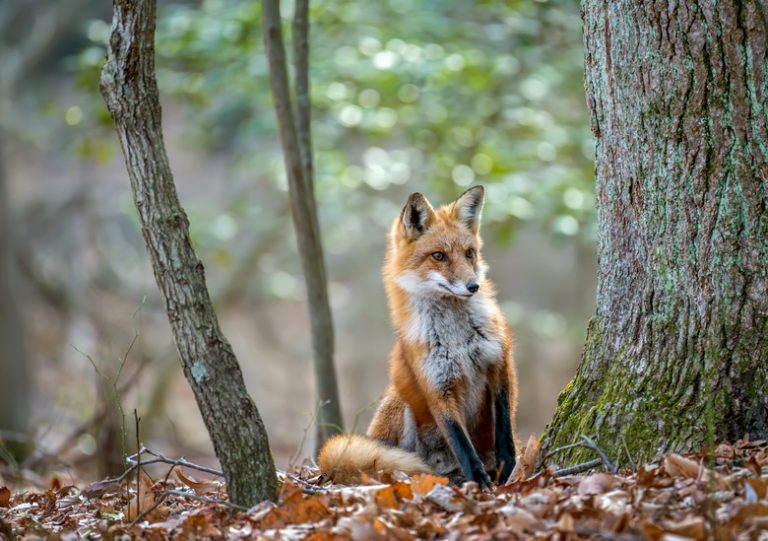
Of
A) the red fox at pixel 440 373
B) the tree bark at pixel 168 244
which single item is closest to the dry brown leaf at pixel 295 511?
the tree bark at pixel 168 244

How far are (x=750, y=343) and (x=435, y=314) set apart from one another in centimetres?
192

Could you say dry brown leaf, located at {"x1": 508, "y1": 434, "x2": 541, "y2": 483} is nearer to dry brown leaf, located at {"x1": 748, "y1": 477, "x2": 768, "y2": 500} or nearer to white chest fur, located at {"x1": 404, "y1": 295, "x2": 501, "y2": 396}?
white chest fur, located at {"x1": 404, "y1": 295, "x2": 501, "y2": 396}

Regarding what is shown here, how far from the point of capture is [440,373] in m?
4.82

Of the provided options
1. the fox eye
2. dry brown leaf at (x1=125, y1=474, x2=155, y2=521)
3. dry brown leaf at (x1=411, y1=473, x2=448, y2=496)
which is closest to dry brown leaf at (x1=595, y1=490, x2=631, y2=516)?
dry brown leaf at (x1=411, y1=473, x2=448, y2=496)

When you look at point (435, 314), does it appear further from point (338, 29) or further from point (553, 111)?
point (553, 111)

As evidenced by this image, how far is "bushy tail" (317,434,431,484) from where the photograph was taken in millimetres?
4457

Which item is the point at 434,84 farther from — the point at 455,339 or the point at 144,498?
the point at 144,498

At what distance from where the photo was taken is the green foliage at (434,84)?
28.0 feet

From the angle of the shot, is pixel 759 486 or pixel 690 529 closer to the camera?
pixel 690 529

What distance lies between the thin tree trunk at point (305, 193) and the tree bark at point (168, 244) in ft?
7.50

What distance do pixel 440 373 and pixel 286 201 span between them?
28.4 ft

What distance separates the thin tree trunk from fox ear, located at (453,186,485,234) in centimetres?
129

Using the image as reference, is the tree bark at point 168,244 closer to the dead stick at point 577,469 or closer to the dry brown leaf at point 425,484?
the dry brown leaf at point 425,484

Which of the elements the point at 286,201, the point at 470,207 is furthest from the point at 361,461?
the point at 286,201
